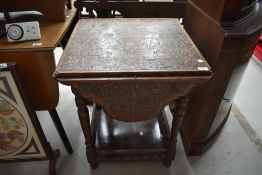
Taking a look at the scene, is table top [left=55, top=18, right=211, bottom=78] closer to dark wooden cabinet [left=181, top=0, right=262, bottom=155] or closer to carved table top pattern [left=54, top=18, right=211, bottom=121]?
carved table top pattern [left=54, top=18, right=211, bottom=121]

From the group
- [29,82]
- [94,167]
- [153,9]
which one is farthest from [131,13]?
[94,167]

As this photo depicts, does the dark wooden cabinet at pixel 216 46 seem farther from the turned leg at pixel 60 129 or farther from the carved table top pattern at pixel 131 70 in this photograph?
the turned leg at pixel 60 129

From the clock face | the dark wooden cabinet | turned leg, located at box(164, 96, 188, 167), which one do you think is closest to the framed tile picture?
the clock face

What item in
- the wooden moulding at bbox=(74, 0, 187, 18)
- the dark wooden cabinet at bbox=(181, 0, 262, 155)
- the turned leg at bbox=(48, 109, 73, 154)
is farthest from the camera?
Answer: the wooden moulding at bbox=(74, 0, 187, 18)

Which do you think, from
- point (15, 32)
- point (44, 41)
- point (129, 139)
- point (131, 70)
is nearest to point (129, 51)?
point (131, 70)

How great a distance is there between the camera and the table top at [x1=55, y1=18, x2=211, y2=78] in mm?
812

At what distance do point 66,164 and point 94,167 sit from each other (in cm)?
19

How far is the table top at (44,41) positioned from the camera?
887 mm

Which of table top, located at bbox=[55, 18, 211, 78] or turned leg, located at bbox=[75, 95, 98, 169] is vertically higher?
Result: table top, located at bbox=[55, 18, 211, 78]

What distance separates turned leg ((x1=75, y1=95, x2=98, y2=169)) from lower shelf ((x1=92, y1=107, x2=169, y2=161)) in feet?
0.15

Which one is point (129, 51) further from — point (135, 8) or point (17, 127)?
point (17, 127)

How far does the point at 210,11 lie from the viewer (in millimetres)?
1012

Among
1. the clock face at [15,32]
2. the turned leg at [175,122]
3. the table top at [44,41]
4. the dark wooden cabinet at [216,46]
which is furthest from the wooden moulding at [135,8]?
the turned leg at [175,122]

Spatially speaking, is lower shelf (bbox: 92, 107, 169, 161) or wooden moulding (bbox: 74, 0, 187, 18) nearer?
lower shelf (bbox: 92, 107, 169, 161)
